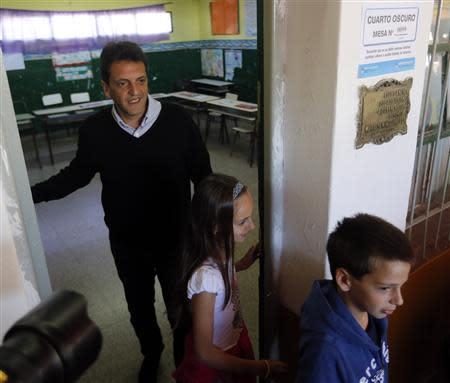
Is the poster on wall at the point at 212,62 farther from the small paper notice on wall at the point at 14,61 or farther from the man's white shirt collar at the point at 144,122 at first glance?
the man's white shirt collar at the point at 144,122

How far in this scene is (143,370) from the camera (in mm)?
2172

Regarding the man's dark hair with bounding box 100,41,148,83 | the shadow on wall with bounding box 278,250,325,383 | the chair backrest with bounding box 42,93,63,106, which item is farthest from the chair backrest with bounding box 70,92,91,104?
the shadow on wall with bounding box 278,250,325,383

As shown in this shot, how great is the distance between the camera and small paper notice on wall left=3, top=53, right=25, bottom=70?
701 cm

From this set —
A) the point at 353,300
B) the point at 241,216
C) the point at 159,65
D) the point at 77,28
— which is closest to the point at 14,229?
the point at 241,216

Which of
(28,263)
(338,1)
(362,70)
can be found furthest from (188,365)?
(338,1)

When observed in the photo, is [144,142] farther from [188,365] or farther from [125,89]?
[188,365]

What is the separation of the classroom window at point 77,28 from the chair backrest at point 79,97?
828mm

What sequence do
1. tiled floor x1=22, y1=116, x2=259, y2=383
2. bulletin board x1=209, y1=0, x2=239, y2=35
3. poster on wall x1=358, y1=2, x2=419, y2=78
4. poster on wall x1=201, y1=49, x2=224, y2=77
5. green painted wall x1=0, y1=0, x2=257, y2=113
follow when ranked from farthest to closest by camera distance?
poster on wall x1=201, y1=49, x2=224, y2=77 < bulletin board x1=209, y1=0, x2=239, y2=35 < green painted wall x1=0, y1=0, x2=257, y2=113 < tiled floor x1=22, y1=116, x2=259, y2=383 < poster on wall x1=358, y1=2, x2=419, y2=78

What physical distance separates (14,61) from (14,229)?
7.31 metres

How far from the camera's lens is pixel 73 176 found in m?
1.70

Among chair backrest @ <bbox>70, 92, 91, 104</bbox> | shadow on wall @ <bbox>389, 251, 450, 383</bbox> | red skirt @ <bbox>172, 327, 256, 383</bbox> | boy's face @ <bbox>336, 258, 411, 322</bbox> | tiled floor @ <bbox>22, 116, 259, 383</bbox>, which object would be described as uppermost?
boy's face @ <bbox>336, 258, 411, 322</bbox>

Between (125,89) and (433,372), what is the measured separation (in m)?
2.13

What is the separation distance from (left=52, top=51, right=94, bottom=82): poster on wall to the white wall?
7.39 metres

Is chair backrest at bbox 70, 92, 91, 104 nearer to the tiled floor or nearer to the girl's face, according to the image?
the tiled floor
